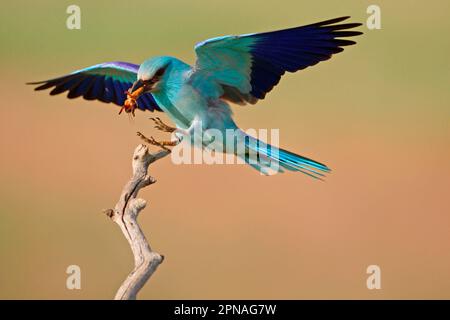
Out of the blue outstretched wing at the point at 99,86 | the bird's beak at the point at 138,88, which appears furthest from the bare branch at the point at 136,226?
the blue outstretched wing at the point at 99,86

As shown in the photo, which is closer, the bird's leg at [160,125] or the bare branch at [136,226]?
the bare branch at [136,226]

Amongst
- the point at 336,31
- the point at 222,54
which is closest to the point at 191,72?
the point at 222,54

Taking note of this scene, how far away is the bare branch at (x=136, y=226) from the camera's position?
3879mm

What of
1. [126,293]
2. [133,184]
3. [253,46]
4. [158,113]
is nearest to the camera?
[126,293]

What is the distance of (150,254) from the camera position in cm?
389

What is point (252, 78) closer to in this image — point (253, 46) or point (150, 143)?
point (253, 46)

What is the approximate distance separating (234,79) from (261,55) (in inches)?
7.9

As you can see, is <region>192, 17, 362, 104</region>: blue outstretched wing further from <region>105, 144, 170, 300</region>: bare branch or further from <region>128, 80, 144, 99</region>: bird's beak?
<region>105, 144, 170, 300</region>: bare branch

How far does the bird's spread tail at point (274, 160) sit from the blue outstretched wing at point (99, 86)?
→ 82cm

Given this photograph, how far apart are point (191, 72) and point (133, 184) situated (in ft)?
2.35

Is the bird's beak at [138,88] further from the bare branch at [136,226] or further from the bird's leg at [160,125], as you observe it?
the bare branch at [136,226]

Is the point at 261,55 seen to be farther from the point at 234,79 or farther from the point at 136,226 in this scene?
the point at 136,226

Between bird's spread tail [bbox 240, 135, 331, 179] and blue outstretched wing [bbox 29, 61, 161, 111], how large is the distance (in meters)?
0.82

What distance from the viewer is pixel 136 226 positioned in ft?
13.2
